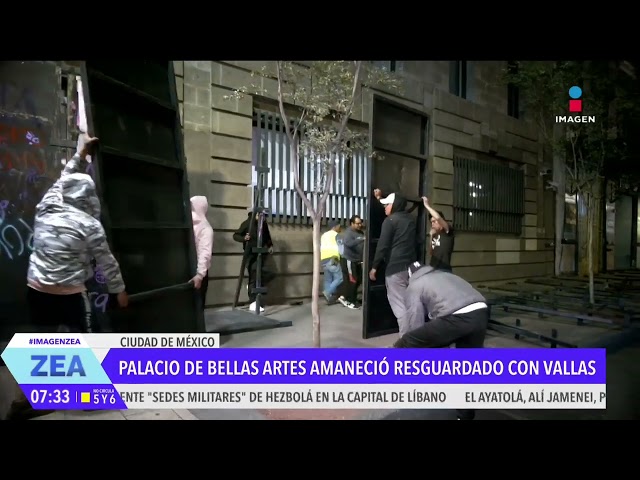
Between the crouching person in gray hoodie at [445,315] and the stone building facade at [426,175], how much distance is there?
1.87 metres

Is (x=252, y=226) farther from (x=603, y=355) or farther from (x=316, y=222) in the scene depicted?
(x=603, y=355)

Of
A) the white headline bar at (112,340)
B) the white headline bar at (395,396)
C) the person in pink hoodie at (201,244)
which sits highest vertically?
the person in pink hoodie at (201,244)

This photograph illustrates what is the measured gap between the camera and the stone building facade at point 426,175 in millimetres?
4875

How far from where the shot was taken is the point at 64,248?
8.25 ft

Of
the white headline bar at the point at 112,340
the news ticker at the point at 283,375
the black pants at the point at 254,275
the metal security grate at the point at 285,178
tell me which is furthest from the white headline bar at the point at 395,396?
the metal security grate at the point at 285,178

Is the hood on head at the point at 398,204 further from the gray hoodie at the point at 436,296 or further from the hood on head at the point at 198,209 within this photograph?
the hood on head at the point at 198,209

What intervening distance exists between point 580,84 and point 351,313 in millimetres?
3152

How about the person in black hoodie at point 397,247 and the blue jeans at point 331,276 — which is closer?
the person in black hoodie at point 397,247

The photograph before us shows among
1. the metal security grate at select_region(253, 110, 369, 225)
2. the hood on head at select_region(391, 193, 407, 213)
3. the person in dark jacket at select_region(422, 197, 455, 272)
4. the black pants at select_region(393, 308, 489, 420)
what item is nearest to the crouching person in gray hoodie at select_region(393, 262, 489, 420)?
the black pants at select_region(393, 308, 489, 420)

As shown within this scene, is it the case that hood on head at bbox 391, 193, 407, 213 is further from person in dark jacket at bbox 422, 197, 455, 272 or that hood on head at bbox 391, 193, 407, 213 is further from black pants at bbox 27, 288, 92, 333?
black pants at bbox 27, 288, 92, 333

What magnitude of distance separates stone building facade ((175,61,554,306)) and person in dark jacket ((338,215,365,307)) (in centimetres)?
55
